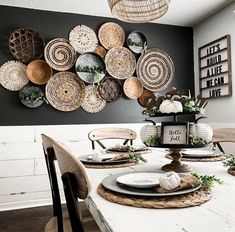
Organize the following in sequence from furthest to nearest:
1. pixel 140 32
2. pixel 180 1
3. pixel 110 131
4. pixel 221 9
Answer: pixel 140 32, pixel 221 9, pixel 180 1, pixel 110 131

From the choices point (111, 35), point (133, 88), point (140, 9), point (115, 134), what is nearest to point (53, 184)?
point (140, 9)

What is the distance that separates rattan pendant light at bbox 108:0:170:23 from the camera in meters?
1.67

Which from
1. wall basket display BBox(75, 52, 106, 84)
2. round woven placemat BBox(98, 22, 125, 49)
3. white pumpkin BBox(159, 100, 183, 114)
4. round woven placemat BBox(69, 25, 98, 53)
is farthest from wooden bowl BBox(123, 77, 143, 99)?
white pumpkin BBox(159, 100, 183, 114)

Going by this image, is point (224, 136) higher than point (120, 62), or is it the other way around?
point (120, 62)

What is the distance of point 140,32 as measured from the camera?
360 centimetres

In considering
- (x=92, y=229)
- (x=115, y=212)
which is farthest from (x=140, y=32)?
(x=115, y=212)

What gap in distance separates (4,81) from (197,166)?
2514 mm

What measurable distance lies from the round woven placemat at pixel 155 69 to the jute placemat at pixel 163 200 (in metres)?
2.84

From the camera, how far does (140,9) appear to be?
175 cm

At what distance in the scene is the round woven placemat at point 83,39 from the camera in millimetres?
3301

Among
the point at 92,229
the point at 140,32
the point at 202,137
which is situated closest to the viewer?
the point at 202,137

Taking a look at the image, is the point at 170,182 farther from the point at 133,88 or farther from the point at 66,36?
the point at 66,36

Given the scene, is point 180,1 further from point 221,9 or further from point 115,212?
point 115,212

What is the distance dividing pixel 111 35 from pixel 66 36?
1.96 feet
